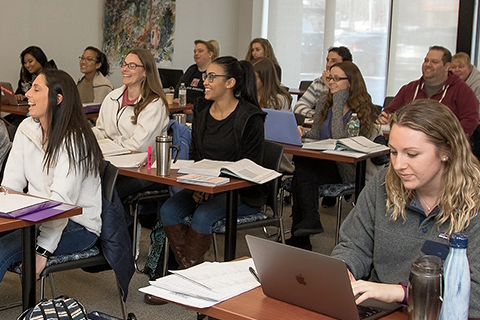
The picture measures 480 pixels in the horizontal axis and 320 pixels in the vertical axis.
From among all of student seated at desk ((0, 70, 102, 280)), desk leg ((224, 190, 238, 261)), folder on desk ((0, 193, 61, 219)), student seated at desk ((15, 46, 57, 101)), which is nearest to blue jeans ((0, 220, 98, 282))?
student seated at desk ((0, 70, 102, 280))

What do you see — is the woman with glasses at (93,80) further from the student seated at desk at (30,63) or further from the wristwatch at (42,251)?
the wristwatch at (42,251)

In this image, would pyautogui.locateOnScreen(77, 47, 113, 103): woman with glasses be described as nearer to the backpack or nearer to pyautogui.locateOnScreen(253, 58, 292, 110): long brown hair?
pyautogui.locateOnScreen(253, 58, 292, 110): long brown hair

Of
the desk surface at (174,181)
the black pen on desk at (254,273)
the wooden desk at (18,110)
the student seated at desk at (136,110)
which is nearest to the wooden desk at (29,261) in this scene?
the desk surface at (174,181)

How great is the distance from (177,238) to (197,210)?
187 millimetres

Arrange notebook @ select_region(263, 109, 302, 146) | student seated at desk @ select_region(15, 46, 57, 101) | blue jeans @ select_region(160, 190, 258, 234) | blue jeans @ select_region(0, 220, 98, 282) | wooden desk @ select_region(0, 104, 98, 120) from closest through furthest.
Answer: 1. blue jeans @ select_region(0, 220, 98, 282)
2. blue jeans @ select_region(160, 190, 258, 234)
3. notebook @ select_region(263, 109, 302, 146)
4. wooden desk @ select_region(0, 104, 98, 120)
5. student seated at desk @ select_region(15, 46, 57, 101)

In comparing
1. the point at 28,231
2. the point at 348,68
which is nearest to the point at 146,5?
the point at 348,68

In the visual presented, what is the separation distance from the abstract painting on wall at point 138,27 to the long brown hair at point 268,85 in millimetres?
3293

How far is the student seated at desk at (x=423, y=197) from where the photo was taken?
2.08 metres

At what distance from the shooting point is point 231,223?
148 inches

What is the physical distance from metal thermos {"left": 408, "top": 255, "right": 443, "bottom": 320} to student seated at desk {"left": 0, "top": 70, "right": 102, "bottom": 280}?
1.73m

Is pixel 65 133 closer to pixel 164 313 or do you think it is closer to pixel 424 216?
pixel 164 313

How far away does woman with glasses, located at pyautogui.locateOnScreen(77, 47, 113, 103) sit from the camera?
709cm

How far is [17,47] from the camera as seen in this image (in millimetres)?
7668

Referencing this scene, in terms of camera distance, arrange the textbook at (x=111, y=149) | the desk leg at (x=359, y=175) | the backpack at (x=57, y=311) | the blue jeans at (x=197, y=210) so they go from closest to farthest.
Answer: the backpack at (x=57, y=311) → the blue jeans at (x=197, y=210) → the textbook at (x=111, y=149) → the desk leg at (x=359, y=175)
